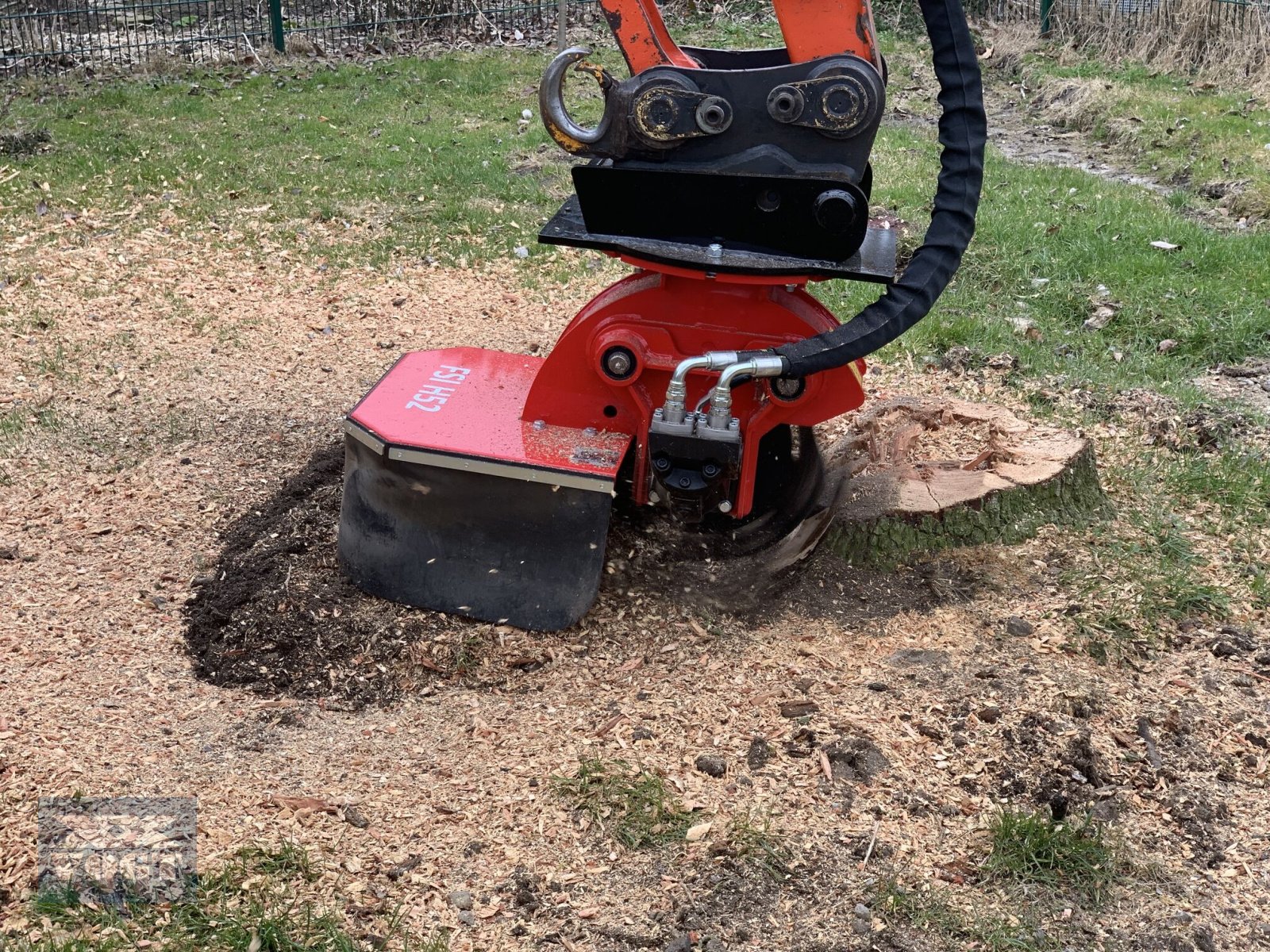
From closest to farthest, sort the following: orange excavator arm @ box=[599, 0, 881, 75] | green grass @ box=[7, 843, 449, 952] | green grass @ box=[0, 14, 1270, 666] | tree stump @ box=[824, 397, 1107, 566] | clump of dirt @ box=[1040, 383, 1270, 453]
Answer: green grass @ box=[7, 843, 449, 952], orange excavator arm @ box=[599, 0, 881, 75], tree stump @ box=[824, 397, 1107, 566], green grass @ box=[0, 14, 1270, 666], clump of dirt @ box=[1040, 383, 1270, 453]

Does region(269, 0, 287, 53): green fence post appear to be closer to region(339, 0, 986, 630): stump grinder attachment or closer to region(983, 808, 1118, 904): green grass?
→ region(339, 0, 986, 630): stump grinder attachment

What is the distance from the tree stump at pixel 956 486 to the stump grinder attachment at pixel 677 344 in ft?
0.50

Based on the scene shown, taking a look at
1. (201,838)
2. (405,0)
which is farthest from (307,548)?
(405,0)

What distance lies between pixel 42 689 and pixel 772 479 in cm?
213

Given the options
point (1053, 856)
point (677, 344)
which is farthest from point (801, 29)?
point (1053, 856)

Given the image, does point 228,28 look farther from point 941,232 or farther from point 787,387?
point 941,232

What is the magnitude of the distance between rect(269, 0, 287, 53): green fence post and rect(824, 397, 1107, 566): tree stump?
7898mm

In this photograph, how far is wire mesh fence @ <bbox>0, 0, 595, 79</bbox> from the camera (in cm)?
968

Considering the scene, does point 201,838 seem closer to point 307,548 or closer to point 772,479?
point 307,548

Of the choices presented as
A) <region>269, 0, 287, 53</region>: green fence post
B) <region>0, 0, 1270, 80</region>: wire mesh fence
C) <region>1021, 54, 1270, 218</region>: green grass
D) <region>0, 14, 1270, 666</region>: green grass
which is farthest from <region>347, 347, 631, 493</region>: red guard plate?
<region>269, 0, 287, 53</region>: green fence post

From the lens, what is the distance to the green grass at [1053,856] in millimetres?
2787

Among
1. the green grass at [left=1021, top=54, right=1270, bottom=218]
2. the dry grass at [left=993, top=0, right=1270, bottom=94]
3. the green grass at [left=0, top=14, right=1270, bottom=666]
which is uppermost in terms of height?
the dry grass at [left=993, top=0, right=1270, bottom=94]
